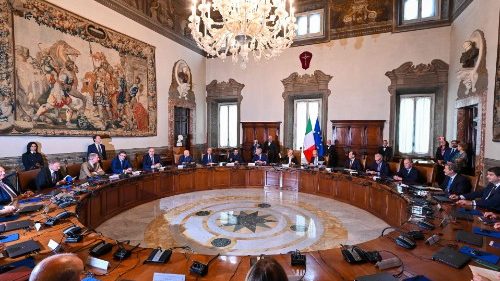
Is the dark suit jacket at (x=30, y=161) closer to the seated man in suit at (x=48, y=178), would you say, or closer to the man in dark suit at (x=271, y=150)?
the seated man in suit at (x=48, y=178)

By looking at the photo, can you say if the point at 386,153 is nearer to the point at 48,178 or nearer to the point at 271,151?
the point at 271,151

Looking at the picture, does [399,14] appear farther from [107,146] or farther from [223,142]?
[107,146]

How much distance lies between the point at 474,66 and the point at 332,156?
497 centimetres

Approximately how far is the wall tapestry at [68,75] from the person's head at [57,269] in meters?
6.34

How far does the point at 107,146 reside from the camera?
7973 mm

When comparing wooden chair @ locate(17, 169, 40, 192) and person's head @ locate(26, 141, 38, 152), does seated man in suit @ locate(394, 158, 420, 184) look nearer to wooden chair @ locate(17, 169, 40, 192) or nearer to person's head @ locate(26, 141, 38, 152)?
wooden chair @ locate(17, 169, 40, 192)

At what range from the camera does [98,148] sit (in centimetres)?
736

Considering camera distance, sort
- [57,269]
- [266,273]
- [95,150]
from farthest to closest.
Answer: [95,150] → [57,269] → [266,273]

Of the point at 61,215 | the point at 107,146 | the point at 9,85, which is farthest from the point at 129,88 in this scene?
the point at 61,215

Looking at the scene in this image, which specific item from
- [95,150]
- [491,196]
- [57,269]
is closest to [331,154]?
[491,196]

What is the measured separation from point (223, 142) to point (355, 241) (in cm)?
915

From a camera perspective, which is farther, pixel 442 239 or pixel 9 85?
pixel 9 85

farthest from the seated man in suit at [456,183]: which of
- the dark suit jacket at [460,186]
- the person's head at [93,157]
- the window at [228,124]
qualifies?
the window at [228,124]

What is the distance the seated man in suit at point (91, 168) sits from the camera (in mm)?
5859
